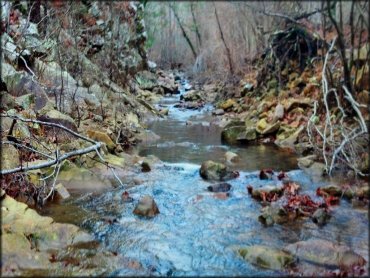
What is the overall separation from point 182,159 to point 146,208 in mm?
3195

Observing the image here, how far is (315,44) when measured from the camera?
13.1 metres

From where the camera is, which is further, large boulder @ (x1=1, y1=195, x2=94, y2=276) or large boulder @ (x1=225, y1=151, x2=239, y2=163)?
large boulder @ (x1=225, y1=151, x2=239, y2=163)

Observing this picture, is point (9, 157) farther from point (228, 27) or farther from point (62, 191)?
point (228, 27)

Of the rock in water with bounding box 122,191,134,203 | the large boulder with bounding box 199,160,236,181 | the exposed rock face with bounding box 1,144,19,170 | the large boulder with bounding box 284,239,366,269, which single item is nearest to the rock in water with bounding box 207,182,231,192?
the large boulder with bounding box 199,160,236,181

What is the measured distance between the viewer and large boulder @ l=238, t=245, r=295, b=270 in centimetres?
412

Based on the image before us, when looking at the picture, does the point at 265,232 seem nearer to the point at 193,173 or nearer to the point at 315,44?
the point at 193,173

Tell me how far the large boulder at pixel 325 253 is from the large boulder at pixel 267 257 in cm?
13

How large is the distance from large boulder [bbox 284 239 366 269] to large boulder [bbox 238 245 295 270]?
0.42 feet

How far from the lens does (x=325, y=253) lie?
430cm

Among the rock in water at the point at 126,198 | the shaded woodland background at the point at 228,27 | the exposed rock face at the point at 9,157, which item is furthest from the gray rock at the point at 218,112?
the exposed rock face at the point at 9,157

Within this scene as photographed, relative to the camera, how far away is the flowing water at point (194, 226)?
14.1 feet

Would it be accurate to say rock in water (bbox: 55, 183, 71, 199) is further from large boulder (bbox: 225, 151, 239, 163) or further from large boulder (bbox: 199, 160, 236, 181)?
large boulder (bbox: 225, 151, 239, 163)

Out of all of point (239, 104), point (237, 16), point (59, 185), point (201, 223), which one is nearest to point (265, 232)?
point (201, 223)

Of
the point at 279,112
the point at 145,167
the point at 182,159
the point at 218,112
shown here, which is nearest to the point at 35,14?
the point at 182,159
